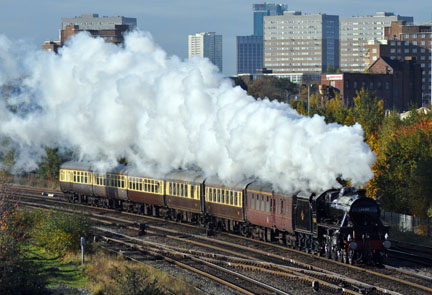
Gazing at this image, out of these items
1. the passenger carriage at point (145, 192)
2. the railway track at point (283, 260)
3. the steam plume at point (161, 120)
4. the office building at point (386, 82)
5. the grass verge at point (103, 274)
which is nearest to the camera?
the grass verge at point (103, 274)

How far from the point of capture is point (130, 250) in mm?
36719

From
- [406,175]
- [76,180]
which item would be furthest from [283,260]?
[76,180]

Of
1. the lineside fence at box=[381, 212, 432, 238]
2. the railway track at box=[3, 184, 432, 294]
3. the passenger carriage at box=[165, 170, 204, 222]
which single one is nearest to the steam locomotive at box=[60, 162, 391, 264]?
the passenger carriage at box=[165, 170, 204, 222]

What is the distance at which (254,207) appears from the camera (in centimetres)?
3741

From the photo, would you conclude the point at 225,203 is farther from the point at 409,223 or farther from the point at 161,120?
the point at 409,223

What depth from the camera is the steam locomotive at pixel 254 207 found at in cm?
2972

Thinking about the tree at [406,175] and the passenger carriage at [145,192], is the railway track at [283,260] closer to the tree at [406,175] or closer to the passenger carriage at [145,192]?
the passenger carriage at [145,192]

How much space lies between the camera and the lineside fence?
41844 millimetres

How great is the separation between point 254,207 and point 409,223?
1091 centimetres

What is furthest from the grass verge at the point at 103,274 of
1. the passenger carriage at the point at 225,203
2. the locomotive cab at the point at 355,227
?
the passenger carriage at the point at 225,203

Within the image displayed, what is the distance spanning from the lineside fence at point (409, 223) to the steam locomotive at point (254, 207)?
9.27 metres

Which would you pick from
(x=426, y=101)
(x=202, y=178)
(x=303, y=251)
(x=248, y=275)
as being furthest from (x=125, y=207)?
(x=426, y=101)

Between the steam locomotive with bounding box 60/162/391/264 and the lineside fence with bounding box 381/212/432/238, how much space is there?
9.27 m

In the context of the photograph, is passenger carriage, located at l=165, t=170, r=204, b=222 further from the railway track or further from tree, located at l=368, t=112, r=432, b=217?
tree, located at l=368, t=112, r=432, b=217
